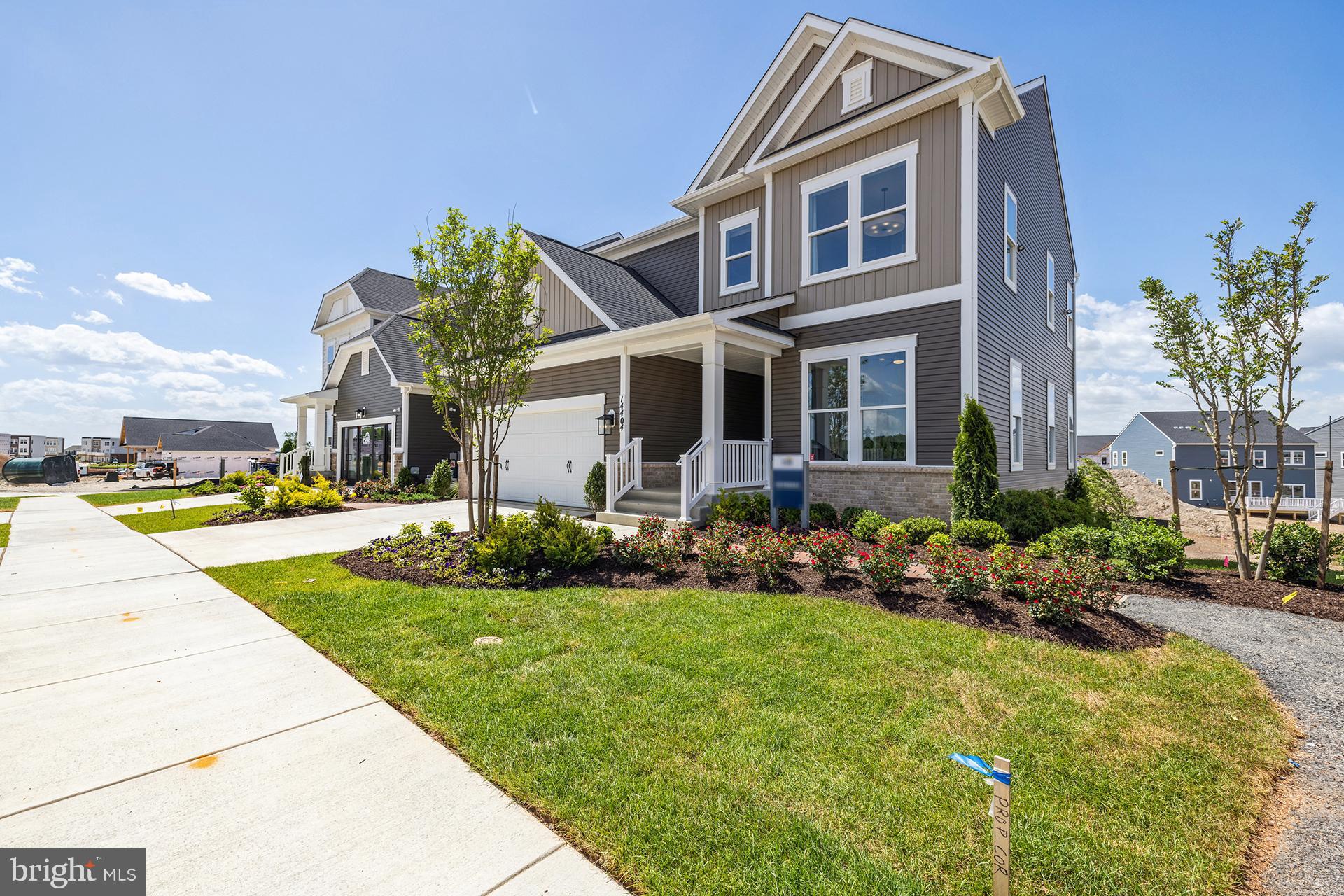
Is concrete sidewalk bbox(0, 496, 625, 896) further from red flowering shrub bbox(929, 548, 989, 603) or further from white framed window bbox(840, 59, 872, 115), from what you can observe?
white framed window bbox(840, 59, 872, 115)

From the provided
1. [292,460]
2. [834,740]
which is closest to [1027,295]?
[834,740]

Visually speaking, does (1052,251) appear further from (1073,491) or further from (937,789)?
(937,789)

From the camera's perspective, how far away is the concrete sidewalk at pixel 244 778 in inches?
80.2

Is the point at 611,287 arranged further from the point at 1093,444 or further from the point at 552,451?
the point at 1093,444

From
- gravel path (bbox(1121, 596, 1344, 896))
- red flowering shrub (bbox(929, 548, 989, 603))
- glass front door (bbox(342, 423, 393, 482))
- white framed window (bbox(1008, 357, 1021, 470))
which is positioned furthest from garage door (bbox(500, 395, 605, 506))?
gravel path (bbox(1121, 596, 1344, 896))

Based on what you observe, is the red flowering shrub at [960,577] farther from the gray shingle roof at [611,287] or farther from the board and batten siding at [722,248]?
the gray shingle roof at [611,287]

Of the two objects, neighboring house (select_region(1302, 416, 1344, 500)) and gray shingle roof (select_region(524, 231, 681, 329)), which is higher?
gray shingle roof (select_region(524, 231, 681, 329))

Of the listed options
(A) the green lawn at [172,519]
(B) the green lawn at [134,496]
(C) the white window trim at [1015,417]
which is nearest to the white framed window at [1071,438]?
(C) the white window trim at [1015,417]

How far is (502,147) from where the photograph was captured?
37.4ft

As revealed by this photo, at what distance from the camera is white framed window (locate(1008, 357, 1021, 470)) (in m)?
10.3

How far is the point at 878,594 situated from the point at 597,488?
22.6ft

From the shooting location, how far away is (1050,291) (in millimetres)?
13367

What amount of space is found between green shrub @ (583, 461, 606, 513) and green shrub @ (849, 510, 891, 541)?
5024mm

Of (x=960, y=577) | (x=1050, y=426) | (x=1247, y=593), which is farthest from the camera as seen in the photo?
(x=1050, y=426)
